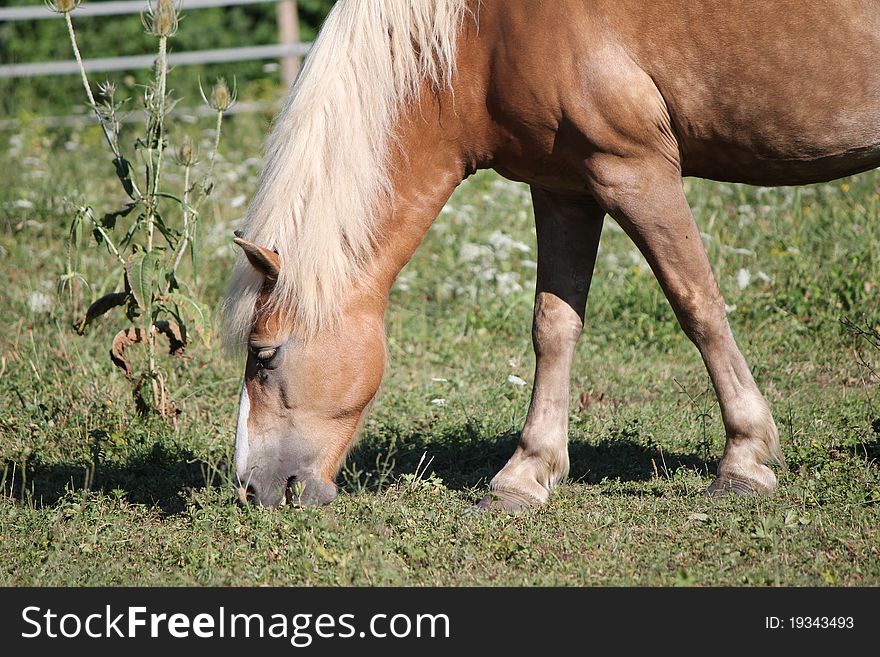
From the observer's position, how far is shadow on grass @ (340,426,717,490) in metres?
4.32

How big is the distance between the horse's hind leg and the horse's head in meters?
0.77

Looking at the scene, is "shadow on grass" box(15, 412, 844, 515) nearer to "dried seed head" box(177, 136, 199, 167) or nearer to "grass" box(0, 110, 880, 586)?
"grass" box(0, 110, 880, 586)

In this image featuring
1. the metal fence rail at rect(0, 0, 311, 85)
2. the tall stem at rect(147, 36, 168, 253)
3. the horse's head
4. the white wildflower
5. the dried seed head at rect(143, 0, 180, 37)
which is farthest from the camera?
the metal fence rail at rect(0, 0, 311, 85)

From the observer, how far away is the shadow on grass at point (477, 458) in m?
4.32

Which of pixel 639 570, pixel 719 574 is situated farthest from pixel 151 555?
pixel 719 574

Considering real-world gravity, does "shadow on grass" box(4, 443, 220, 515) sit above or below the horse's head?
below

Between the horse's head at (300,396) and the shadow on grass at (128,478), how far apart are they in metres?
0.64

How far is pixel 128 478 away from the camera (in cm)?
439

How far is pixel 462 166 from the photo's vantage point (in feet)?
12.5

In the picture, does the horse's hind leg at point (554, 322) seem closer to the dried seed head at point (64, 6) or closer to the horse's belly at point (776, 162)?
the horse's belly at point (776, 162)

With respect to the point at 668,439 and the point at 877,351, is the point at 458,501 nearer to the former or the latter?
the point at 668,439

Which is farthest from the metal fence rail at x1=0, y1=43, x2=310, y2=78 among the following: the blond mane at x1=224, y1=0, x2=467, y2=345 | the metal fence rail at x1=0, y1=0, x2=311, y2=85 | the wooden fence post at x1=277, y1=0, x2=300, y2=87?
the blond mane at x1=224, y1=0, x2=467, y2=345

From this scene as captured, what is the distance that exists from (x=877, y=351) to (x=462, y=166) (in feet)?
9.64

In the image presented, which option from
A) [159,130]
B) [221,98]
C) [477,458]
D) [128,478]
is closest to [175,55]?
[159,130]
